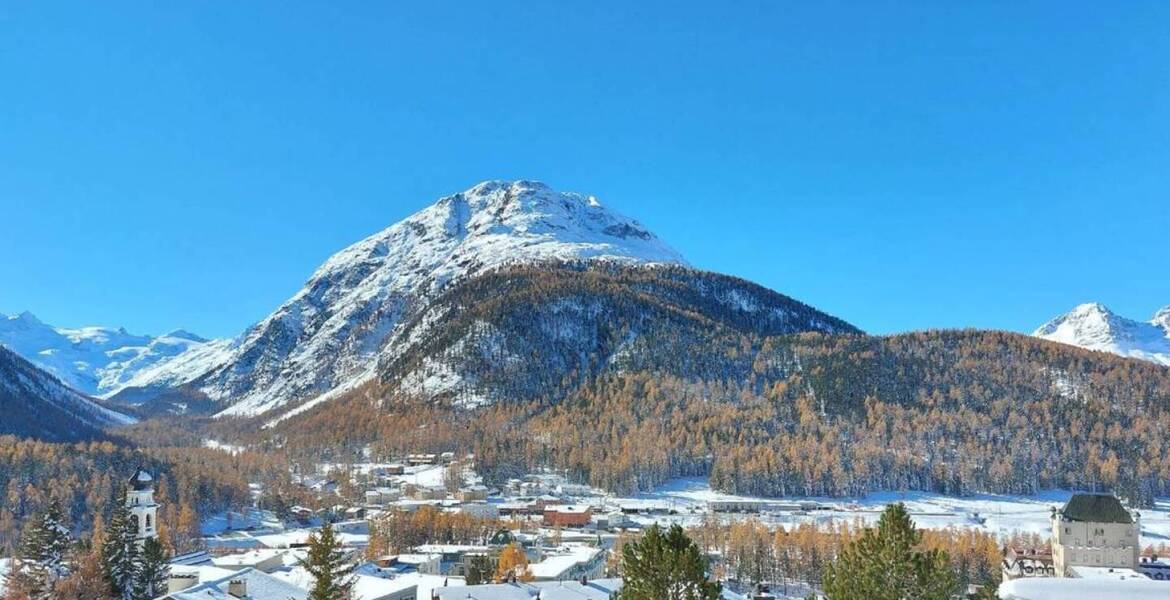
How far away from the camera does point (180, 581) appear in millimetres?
72875

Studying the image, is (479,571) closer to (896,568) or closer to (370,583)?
(370,583)

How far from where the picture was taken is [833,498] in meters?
196

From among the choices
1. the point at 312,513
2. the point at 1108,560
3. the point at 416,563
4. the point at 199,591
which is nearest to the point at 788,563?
the point at 1108,560

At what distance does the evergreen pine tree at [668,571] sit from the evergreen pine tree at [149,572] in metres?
40.9

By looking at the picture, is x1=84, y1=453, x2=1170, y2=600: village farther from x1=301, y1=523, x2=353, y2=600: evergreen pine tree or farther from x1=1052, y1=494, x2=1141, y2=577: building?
x1=301, y1=523, x2=353, y2=600: evergreen pine tree

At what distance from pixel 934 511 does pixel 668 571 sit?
153497mm

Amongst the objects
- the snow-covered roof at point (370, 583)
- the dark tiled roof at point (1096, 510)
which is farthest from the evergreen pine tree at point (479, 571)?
the dark tiled roof at point (1096, 510)

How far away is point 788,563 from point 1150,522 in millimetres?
86495

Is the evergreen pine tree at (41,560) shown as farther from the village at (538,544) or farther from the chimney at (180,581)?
the chimney at (180,581)

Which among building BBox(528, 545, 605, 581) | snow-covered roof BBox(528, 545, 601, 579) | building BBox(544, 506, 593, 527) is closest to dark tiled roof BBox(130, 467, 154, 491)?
building BBox(528, 545, 605, 581)

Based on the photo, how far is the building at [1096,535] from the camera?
98562 mm

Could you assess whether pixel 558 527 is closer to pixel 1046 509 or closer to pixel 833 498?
pixel 833 498

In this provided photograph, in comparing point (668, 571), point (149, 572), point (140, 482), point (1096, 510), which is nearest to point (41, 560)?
point (149, 572)

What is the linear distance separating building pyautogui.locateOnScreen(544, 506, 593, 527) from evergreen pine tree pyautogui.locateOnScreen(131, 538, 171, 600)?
96742 mm
